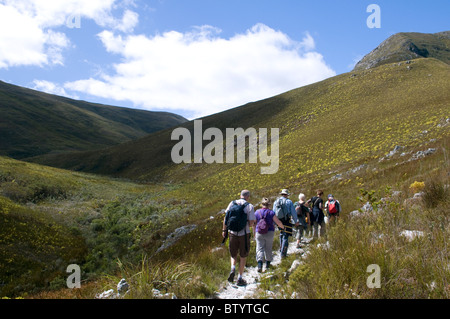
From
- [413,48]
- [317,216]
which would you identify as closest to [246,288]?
[317,216]

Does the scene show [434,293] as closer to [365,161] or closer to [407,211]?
[407,211]

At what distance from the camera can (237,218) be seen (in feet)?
21.3

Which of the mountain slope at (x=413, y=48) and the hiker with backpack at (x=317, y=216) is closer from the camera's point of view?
the hiker with backpack at (x=317, y=216)

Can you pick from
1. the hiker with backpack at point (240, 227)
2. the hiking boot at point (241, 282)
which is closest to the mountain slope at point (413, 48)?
the hiker with backpack at point (240, 227)

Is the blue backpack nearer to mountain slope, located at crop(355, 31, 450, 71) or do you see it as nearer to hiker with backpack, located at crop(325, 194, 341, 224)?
hiker with backpack, located at crop(325, 194, 341, 224)

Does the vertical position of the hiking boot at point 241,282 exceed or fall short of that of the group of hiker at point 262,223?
it falls short

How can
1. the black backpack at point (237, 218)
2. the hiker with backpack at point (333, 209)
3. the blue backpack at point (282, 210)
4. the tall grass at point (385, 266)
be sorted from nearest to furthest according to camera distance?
the tall grass at point (385, 266), the black backpack at point (237, 218), the blue backpack at point (282, 210), the hiker with backpack at point (333, 209)

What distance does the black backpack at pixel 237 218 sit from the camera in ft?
21.2

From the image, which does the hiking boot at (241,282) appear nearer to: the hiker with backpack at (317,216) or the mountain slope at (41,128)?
the hiker with backpack at (317,216)

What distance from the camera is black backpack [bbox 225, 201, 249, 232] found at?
647 centimetres

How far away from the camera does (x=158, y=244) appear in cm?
1642

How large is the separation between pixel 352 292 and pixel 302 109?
196 ft
